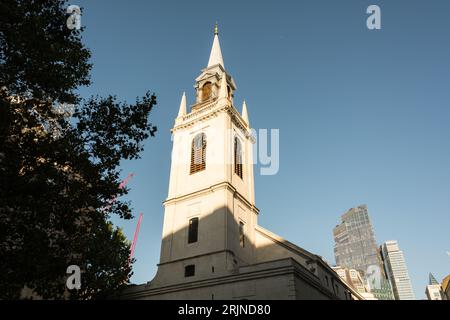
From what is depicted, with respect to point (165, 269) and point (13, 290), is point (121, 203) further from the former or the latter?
point (165, 269)

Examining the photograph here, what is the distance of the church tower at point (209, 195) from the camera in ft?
86.5

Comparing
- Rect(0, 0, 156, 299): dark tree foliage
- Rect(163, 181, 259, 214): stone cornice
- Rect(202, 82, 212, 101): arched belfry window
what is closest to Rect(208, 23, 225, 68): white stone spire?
Rect(202, 82, 212, 101): arched belfry window

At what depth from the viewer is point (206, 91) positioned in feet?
130

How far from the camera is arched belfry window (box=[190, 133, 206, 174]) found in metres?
31.9

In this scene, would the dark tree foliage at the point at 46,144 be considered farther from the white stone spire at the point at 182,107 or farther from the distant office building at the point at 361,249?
the distant office building at the point at 361,249

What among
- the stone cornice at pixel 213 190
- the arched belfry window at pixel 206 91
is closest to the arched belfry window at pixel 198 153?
the stone cornice at pixel 213 190

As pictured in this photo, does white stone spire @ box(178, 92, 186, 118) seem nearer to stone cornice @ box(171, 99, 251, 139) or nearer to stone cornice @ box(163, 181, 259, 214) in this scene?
stone cornice @ box(171, 99, 251, 139)

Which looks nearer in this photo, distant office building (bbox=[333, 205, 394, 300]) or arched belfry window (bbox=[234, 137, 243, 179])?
arched belfry window (bbox=[234, 137, 243, 179])

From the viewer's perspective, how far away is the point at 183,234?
2850 cm

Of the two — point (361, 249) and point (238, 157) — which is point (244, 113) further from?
point (361, 249)

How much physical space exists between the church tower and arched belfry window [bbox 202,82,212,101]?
0.53 feet

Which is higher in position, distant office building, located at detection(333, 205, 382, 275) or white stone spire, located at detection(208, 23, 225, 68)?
distant office building, located at detection(333, 205, 382, 275)
